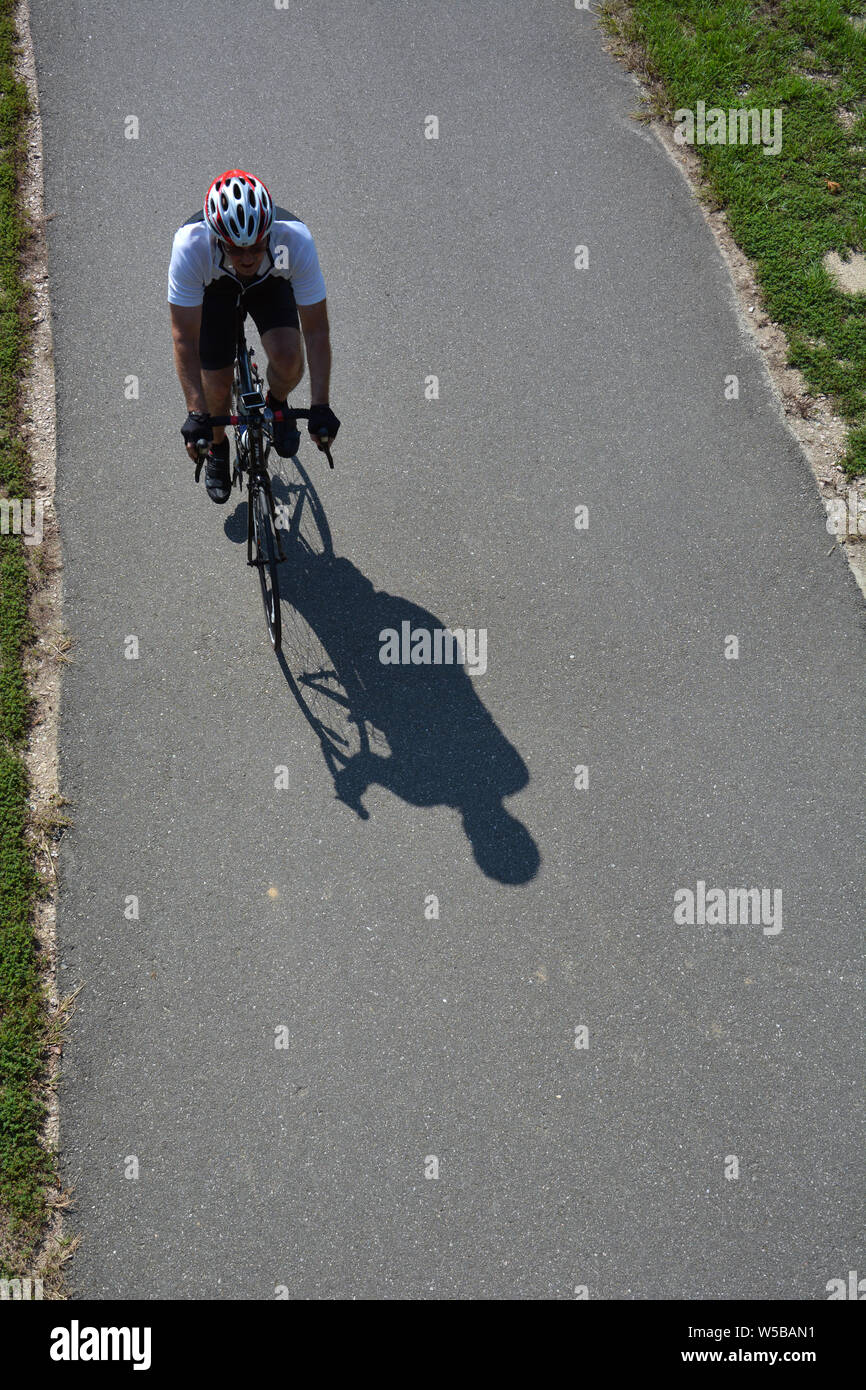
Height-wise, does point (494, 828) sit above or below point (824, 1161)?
above

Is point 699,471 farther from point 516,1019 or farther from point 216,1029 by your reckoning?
point 216,1029

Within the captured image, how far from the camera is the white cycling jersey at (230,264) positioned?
524 cm

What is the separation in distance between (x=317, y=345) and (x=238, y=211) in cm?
88

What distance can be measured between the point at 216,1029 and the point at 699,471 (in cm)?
475

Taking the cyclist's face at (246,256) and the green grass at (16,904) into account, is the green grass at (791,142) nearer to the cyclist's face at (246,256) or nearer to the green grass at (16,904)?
the cyclist's face at (246,256)

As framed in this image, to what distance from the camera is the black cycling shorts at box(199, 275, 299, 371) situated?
559cm

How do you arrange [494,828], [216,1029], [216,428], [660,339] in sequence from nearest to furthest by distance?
1. [216,1029]
2. [494,828]
3. [216,428]
4. [660,339]

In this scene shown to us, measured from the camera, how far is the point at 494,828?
18.6ft

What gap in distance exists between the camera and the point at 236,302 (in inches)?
223

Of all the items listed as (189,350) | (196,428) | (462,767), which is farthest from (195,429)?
(462,767)

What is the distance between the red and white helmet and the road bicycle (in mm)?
677

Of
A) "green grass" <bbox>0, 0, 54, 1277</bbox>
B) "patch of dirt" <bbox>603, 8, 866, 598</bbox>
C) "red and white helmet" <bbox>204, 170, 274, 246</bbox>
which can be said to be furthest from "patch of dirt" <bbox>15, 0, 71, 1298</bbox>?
"patch of dirt" <bbox>603, 8, 866, 598</bbox>

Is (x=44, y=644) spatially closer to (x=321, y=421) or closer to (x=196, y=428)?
(x=196, y=428)

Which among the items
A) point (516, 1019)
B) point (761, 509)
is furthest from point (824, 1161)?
point (761, 509)
